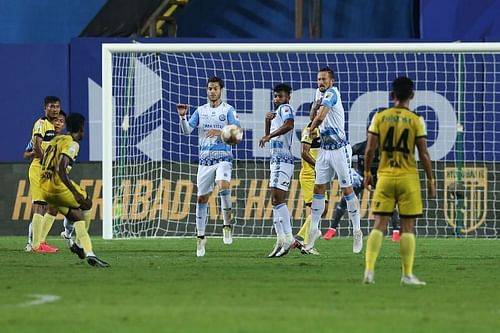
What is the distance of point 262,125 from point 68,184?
10604 mm

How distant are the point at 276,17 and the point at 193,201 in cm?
686

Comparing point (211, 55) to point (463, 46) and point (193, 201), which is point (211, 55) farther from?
point (463, 46)

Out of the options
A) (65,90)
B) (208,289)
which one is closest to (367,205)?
(65,90)

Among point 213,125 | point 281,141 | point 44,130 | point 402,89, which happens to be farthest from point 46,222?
point 402,89

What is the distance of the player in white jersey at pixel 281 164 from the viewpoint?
17984mm

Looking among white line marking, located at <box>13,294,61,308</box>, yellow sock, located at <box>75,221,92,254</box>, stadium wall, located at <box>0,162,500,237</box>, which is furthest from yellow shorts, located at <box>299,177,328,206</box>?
white line marking, located at <box>13,294,61,308</box>

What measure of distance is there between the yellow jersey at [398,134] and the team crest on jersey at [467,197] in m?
12.2

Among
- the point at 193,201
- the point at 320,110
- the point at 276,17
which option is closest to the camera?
the point at 320,110

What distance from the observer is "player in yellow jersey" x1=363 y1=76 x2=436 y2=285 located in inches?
520

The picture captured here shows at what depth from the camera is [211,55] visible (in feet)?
85.1

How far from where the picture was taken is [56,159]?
51.7ft

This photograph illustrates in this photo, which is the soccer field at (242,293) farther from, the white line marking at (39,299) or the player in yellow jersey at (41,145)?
the player in yellow jersey at (41,145)

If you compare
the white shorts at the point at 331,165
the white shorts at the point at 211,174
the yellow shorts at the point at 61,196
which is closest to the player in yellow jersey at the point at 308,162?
the white shorts at the point at 331,165

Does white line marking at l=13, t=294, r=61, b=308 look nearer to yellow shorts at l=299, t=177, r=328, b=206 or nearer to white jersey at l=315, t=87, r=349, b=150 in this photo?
white jersey at l=315, t=87, r=349, b=150
